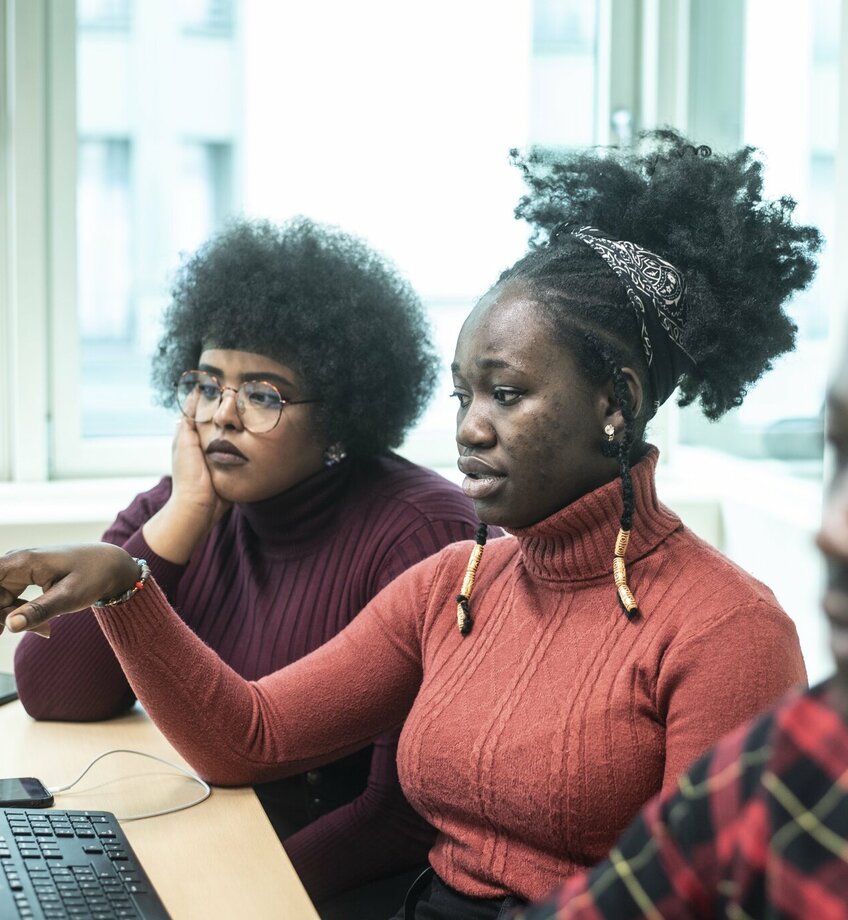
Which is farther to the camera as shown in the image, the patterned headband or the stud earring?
the stud earring

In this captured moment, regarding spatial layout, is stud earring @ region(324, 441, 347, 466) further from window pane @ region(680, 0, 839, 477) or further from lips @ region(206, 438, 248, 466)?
window pane @ region(680, 0, 839, 477)

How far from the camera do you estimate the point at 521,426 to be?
1.35 meters

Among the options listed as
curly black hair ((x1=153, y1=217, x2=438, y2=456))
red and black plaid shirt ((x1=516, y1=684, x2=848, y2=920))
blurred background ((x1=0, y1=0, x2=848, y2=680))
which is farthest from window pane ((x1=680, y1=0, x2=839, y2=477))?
red and black plaid shirt ((x1=516, y1=684, x2=848, y2=920))

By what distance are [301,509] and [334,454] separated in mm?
111

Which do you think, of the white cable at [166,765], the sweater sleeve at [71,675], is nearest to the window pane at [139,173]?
the sweater sleeve at [71,675]

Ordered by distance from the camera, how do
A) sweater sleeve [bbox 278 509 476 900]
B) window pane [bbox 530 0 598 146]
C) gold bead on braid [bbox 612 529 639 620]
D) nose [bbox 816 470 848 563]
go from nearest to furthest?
nose [bbox 816 470 848 563]
gold bead on braid [bbox 612 529 639 620]
sweater sleeve [bbox 278 509 476 900]
window pane [bbox 530 0 598 146]

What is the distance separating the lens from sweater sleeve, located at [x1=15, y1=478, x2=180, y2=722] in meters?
1.78

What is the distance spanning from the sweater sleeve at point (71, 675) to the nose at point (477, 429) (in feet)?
2.24

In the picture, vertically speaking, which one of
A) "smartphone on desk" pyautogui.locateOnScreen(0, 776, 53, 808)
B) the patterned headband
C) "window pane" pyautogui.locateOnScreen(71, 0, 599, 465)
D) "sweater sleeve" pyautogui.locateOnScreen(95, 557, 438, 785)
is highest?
"window pane" pyautogui.locateOnScreen(71, 0, 599, 465)

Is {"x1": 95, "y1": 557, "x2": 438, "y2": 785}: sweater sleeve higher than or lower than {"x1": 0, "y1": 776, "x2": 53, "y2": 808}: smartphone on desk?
higher

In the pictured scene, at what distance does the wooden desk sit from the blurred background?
848 millimetres

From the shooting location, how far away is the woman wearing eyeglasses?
5.84 ft

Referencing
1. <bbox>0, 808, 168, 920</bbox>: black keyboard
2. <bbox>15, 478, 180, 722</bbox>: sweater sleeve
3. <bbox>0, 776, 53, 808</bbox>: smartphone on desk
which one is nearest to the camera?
<bbox>0, 808, 168, 920</bbox>: black keyboard

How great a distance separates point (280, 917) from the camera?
115 centimetres
